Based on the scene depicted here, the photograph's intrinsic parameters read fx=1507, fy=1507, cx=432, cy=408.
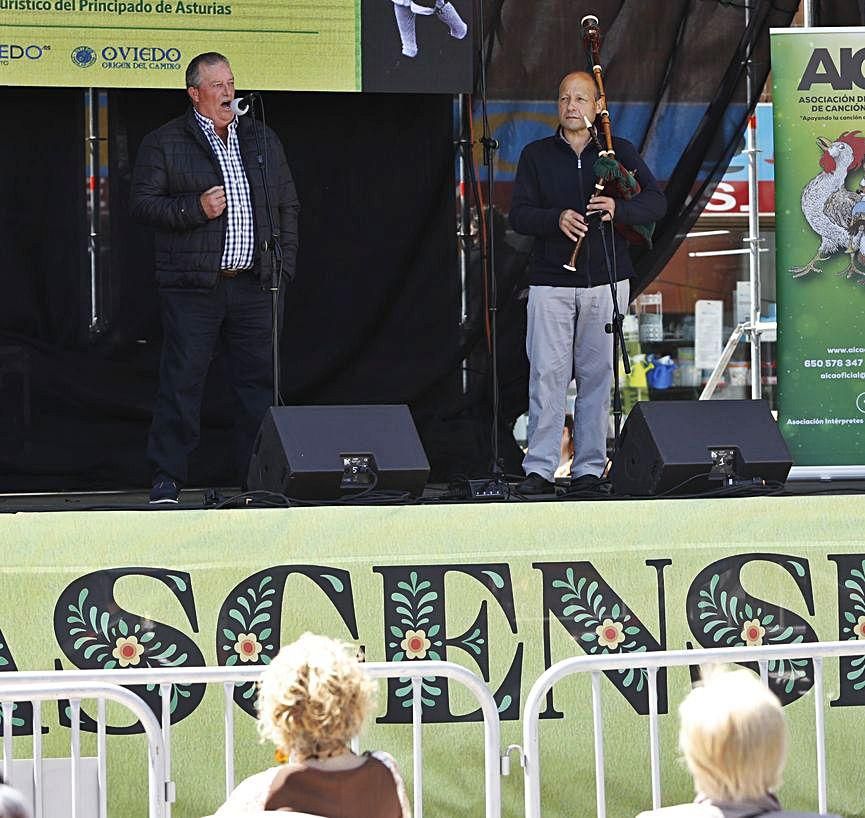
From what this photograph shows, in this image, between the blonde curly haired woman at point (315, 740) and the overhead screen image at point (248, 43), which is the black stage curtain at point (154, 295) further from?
the blonde curly haired woman at point (315, 740)

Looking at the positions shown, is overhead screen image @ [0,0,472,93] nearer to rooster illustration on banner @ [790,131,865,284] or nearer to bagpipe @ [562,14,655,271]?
bagpipe @ [562,14,655,271]

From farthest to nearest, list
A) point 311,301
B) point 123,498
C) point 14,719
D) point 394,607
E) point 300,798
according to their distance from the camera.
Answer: point 311,301, point 123,498, point 394,607, point 14,719, point 300,798

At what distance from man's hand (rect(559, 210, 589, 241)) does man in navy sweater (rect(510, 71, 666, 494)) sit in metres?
0.05

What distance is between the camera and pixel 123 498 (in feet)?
20.0

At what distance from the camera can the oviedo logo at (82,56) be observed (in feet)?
19.9

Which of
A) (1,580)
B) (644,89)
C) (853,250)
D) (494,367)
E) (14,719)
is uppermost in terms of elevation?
(644,89)

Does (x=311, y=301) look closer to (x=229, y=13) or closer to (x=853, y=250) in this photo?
(x=229, y=13)

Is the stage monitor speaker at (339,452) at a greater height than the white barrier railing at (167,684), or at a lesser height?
greater

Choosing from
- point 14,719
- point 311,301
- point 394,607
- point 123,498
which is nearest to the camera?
point 14,719

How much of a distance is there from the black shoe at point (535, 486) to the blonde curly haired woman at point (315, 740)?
295 cm

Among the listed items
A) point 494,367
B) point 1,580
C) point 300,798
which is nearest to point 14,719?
point 1,580

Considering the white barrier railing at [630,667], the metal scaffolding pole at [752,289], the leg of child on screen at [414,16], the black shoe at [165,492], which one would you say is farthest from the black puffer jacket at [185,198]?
the white barrier railing at [630,667]

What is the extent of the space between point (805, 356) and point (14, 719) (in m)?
3.62

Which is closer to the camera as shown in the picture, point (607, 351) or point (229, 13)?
point (607, 351)
